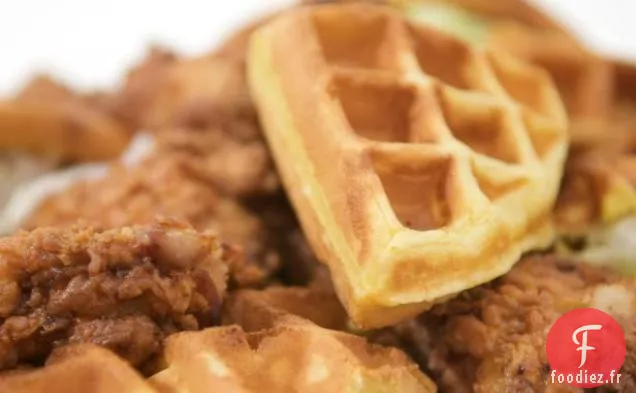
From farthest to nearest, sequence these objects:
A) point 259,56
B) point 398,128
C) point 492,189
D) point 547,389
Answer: point 259,56
point 398,128
point 492,189
point 547,389

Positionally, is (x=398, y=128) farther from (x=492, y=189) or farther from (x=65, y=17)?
(x=65, y=17)

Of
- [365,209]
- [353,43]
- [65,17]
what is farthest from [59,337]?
[65,17]

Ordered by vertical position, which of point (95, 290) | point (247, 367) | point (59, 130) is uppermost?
point (95, 290)

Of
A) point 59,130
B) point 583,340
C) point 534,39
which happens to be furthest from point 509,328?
point 59,130

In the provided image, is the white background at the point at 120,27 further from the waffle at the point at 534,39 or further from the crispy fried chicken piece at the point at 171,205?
the crispy fried chicken piece at the point at 171,205

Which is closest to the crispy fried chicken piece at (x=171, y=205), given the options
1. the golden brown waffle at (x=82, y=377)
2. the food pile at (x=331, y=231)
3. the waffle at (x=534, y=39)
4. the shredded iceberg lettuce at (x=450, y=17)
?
the food pile at (x=331, y=231)

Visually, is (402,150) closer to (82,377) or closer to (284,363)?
(284,363)
